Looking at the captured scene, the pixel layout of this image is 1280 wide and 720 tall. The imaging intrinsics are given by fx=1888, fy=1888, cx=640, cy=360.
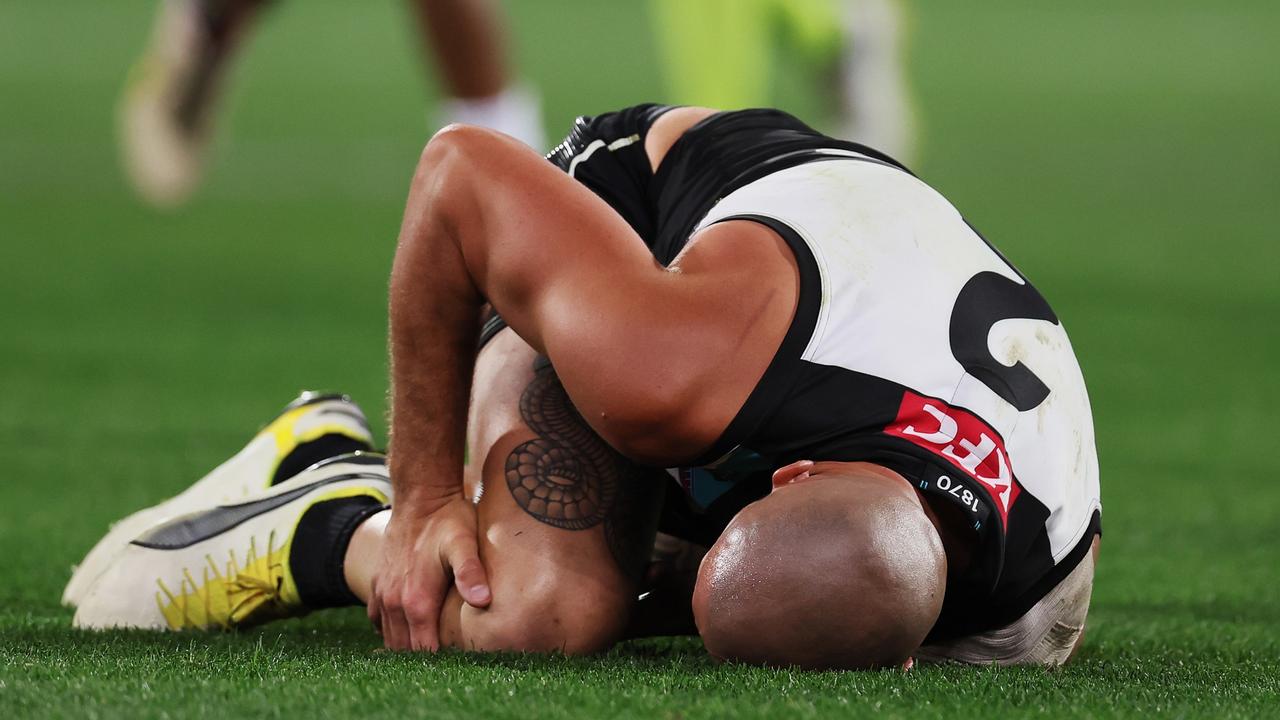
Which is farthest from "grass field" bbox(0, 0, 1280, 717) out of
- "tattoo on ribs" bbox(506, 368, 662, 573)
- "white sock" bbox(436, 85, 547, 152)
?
"white sock" bbox(436, 85, 547, 152)

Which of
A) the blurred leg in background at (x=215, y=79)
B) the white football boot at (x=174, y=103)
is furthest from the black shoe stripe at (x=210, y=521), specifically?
the white football boot at (x=174, y=103)

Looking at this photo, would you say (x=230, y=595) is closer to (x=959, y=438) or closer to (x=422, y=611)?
(x=422, y=611)

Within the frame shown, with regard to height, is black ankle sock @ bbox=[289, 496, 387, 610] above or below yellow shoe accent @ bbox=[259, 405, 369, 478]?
below

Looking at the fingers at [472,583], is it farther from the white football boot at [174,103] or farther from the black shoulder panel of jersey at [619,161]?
the white football boot at [174,103]

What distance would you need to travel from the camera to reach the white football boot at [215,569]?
227 cm

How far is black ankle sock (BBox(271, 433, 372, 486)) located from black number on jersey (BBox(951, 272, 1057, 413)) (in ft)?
3.22

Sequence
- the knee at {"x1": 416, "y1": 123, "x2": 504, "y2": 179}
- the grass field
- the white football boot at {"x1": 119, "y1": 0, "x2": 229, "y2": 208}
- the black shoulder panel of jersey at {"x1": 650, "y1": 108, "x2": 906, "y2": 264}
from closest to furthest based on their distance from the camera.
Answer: the grass field
the knee at {"x1": 416, "y1": 123, "x2": 504, "y2": 179}
the black shoulder panel of jersey at {"x1": 650, "y1": 108, "x2": 906, "y2": 264}
the white football boot at {"x1": 119, "y1": 0, "x2": 229, "y2": 208}

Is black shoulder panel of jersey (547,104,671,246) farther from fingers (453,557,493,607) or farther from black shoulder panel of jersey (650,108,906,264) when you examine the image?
fingers (453,557,493,607)

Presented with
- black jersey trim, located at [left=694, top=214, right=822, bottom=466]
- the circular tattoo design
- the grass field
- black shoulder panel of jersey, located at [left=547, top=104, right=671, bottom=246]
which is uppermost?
black shoulder panel of jersey, located at [left=547, top=104, right=671, bottom=246]

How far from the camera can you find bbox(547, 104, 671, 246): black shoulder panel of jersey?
7.97 feet

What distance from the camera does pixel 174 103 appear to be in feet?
19.5

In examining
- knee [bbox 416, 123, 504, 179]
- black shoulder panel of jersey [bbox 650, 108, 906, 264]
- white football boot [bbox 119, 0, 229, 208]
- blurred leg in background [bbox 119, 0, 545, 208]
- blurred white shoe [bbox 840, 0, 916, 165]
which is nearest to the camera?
knee [bbox 416, 123, 504, 179]

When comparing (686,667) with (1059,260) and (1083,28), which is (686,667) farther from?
(1083,28)

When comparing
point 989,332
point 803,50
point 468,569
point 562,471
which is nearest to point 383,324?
point 803,50
